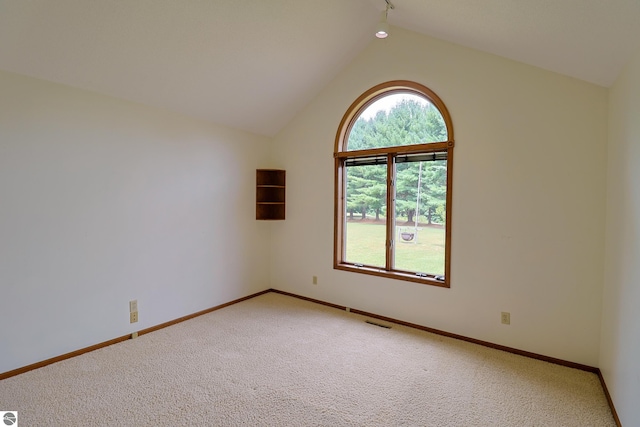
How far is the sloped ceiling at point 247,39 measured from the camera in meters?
1.87

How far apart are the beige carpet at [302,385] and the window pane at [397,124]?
6.56ft

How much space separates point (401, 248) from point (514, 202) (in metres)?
1.19

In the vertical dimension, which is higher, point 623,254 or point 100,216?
point 100,216

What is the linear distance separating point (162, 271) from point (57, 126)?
60.5 inches

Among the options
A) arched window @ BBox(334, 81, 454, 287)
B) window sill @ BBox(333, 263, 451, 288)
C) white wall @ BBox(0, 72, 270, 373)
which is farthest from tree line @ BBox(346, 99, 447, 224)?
white wall @ BBox(0, 72, 270, 373)

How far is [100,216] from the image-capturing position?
2.73m

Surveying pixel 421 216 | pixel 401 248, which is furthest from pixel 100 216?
pixel 421 216

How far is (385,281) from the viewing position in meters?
3.47

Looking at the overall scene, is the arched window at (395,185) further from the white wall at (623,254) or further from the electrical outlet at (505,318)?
the white wall at (623,254)

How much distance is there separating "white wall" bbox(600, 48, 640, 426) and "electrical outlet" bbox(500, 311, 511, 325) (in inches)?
24.1

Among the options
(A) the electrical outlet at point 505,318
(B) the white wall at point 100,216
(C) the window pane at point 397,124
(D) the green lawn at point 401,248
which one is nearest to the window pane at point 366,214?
(D) the green lawn at point 401,248

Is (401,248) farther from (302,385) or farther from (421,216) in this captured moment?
(302,385)

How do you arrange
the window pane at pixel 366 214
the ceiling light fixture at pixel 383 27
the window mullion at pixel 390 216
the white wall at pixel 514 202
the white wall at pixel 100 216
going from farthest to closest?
the window pane at pixel 366 214, the window mullion at pixel 390 216, the ceiling light fixture at pixel 383 27, the white wall at pixel 514 202, the white wall at pixel 100 216

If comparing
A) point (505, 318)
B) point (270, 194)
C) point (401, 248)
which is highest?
point (270, 194)
